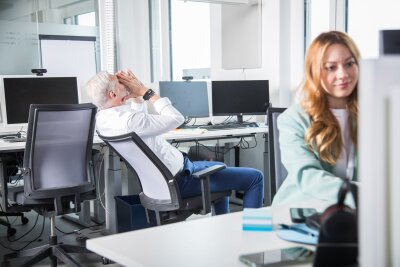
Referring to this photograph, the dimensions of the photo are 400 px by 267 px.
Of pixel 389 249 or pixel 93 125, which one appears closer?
pixel 389 249

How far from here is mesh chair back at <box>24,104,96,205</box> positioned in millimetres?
2770

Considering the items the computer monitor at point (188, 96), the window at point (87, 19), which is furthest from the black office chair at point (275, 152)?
the window at point (87, 19)

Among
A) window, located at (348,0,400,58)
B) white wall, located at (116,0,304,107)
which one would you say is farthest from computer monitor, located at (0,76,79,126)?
window, located at (348,0,400,58)

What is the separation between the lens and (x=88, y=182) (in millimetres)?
3010

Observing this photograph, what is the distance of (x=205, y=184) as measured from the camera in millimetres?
2678

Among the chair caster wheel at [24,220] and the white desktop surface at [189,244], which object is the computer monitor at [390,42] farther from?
the chair caster wheel at [24,220]

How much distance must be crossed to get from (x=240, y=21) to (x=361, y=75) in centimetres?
440

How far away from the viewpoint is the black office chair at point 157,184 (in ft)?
8.04

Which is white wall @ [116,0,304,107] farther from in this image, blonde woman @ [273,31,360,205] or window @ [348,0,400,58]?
blonde woman @ [273,31,360,205]

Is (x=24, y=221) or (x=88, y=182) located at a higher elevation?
(x=88, y=182)

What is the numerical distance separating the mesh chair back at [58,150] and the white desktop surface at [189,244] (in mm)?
1719

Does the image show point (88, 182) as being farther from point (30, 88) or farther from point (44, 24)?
point (44, 24)

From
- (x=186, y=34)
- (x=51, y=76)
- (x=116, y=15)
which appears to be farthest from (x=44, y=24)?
(x=51, y=76)

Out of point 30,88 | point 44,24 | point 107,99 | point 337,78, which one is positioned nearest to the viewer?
point 337,78
